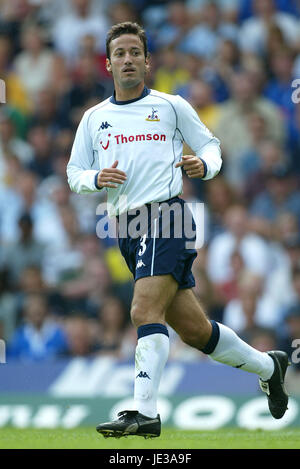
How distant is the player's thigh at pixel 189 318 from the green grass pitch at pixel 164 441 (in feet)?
2.33

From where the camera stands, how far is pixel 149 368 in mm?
5957

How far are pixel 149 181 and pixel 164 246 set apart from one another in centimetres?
46

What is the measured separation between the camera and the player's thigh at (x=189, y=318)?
6.34m

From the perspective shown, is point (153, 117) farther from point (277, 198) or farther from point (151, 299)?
point (277, 198)

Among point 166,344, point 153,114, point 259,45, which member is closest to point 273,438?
point 166,344

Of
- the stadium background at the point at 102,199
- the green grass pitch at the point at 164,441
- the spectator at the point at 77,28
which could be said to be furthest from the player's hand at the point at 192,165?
the spectator at the point at 77,28

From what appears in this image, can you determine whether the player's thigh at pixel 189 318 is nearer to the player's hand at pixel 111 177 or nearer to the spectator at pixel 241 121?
the player's hand at pixel 111 177

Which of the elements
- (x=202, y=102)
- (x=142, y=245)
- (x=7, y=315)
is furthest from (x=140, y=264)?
(x=202, y=102)

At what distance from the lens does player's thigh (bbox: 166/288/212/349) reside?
634 centimetres

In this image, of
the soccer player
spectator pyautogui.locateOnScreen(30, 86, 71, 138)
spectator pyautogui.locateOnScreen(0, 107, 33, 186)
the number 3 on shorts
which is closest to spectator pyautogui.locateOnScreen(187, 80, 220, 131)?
spectator pyautogui.locateOnScreen(30, 86, 71, 138)

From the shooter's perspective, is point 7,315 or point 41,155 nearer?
point 7,315

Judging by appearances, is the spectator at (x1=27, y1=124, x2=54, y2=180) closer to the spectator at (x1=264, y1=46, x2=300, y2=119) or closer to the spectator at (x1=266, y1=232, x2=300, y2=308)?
the spectator at (x1=264, y1=46, x2=300, y2=119)

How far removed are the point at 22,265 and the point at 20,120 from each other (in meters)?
2.63

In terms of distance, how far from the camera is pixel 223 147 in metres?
12.5
